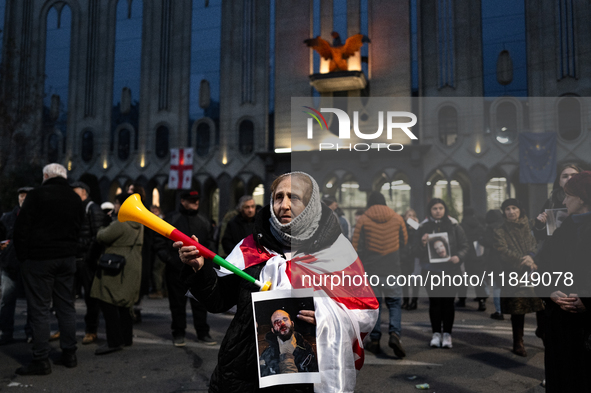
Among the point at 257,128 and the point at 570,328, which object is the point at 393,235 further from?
the point at 257,128

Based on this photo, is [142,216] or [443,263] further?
[443,263]

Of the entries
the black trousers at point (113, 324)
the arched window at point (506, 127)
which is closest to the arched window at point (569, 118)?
the arched window at point (506, 127)

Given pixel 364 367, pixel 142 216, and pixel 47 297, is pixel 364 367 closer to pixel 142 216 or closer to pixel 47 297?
pixel 47 297

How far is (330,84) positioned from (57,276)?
1694 cm

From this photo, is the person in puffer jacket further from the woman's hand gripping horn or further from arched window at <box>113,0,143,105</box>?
arched window at <box>113,0,143,105</box>

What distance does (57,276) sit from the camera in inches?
200

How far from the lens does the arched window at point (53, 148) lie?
89.7 ft

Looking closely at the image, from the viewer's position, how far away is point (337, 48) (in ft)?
68.0

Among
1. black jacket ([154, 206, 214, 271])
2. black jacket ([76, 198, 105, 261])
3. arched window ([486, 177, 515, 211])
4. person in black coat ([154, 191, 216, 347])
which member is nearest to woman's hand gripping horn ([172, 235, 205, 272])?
arched window ([486, 177, 515, 211])

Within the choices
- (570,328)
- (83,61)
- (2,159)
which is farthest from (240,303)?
(83,61)

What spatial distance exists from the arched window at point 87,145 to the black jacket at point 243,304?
26.8 m

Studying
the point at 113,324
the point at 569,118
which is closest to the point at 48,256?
the point at 113,324

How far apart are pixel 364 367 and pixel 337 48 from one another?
17.6 metres

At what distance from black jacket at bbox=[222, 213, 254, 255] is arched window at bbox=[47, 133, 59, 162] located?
78.7 feet
